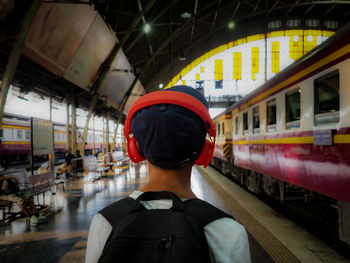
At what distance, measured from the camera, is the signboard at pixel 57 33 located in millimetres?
7224

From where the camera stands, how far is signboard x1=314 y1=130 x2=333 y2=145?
12.2ft

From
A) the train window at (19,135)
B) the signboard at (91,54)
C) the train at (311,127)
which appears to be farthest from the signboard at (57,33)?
the train window at (19,135)

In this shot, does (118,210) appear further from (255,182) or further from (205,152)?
(255,182)

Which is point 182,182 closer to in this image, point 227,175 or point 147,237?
point 147,237

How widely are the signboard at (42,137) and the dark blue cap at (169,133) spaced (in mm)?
7246

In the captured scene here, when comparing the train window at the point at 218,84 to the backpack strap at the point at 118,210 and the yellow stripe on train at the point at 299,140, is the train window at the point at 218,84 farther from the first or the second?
the backpack strap at the point at 118,210

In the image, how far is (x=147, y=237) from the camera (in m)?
0.82

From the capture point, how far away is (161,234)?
82 cm

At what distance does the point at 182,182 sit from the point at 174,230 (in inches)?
13.5

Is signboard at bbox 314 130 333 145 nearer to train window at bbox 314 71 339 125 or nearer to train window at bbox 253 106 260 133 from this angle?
train window at bbox 314 71 339 125

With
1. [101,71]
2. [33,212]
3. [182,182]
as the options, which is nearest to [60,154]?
[101,71]

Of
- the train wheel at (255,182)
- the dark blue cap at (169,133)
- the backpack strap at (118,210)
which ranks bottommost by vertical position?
the train wheel at (255,182)

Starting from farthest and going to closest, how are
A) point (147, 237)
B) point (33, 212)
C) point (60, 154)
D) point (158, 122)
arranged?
1. point (60, 154)
2. point (33, 212)
3. point (158, 122)
4. point (147, 237)

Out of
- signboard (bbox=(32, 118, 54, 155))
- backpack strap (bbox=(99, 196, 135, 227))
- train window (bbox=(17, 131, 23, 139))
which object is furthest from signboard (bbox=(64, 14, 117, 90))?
train window (bbox=(17, 131, 23, 139))
